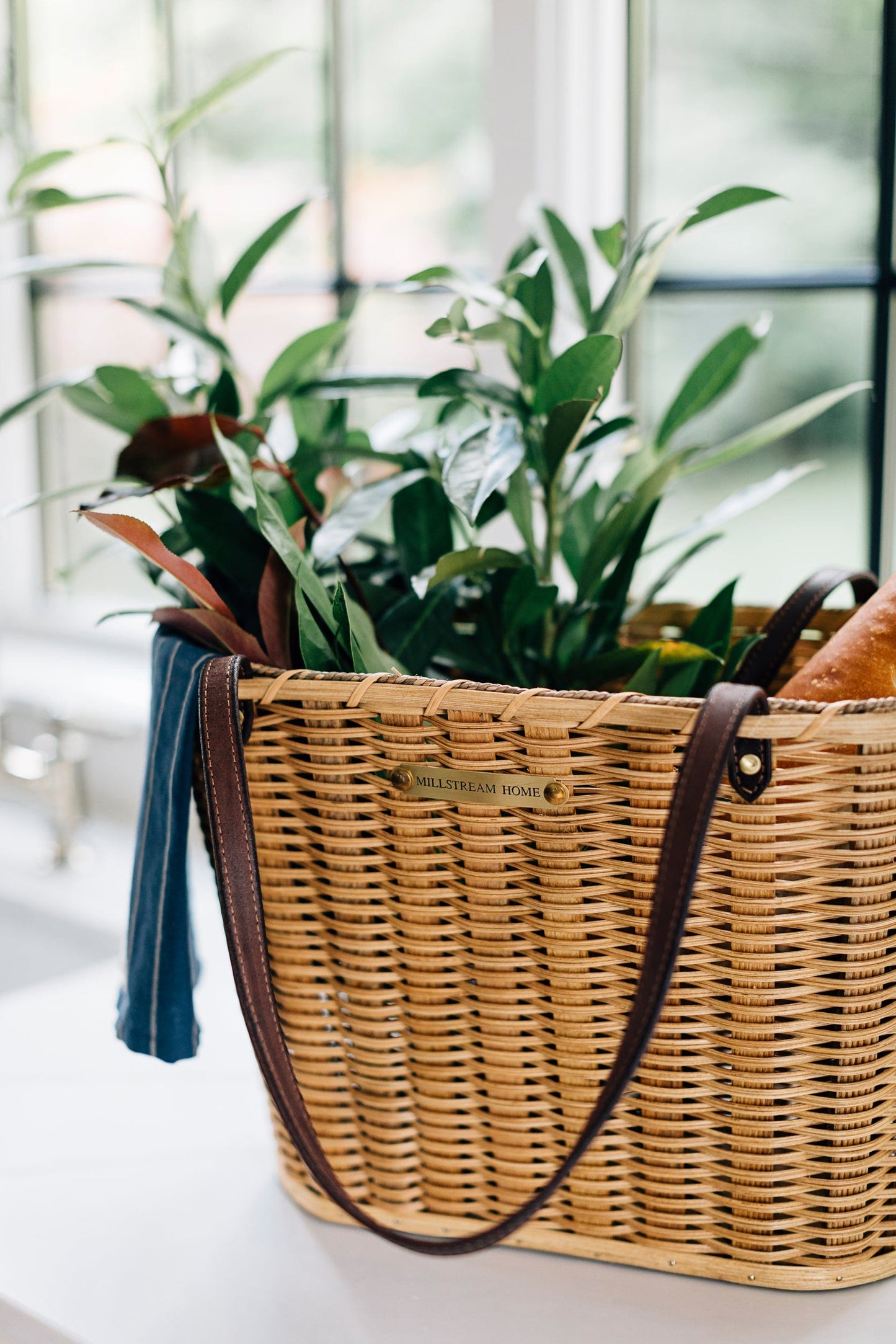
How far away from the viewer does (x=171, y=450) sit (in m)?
0.63

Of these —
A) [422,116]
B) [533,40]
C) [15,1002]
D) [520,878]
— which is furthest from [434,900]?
[422,116]

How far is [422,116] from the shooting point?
3.86 ft

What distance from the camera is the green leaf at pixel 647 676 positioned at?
590mm

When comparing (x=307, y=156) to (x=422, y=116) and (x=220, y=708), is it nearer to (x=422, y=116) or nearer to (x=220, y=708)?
(x=422, y=116)

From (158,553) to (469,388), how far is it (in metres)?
0.19

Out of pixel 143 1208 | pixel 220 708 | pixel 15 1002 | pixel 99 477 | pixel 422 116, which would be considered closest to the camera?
pixel 220 708

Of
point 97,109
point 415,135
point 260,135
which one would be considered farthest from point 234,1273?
point 97,109

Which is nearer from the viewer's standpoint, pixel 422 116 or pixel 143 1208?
pixel 143 1208

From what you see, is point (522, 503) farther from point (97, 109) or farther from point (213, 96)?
point (97, 109)

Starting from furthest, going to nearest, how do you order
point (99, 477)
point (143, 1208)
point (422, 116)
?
point (99, 477) < point (422, 116) < point (143, 1208)

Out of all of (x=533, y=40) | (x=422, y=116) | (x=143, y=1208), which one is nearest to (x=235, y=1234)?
(x=143, y=1208)

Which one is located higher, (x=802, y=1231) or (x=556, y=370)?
(x=556, y=370)

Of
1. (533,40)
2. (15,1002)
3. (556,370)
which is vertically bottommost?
(15,1002)

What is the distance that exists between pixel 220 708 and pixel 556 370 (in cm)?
23
